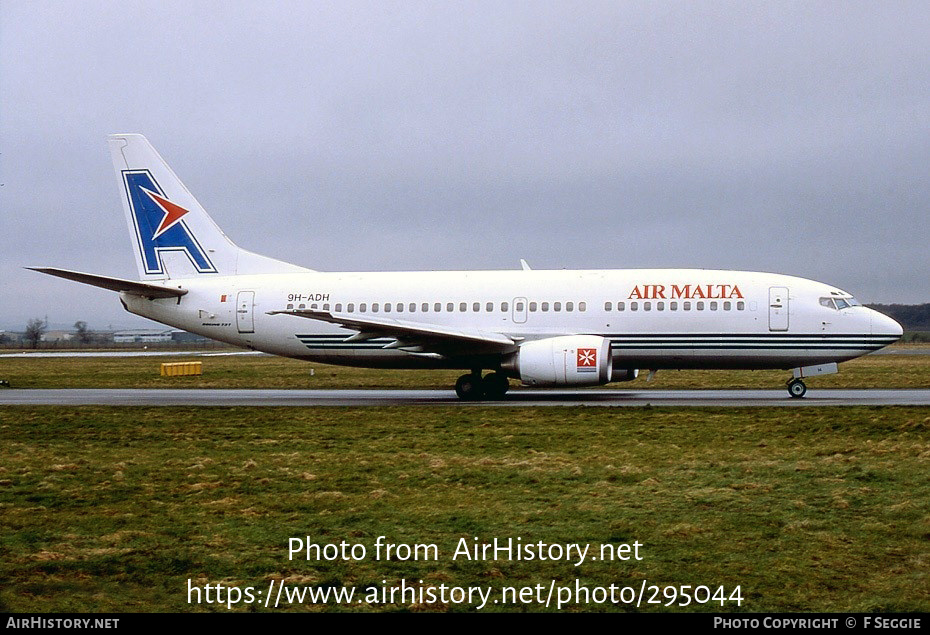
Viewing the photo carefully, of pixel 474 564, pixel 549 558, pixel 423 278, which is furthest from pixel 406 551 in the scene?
pixel 423 278

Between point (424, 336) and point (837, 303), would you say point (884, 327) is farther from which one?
point (424, 336)

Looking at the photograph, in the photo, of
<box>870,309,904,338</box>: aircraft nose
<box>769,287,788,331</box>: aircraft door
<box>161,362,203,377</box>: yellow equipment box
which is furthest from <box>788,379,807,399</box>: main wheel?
<box>161,362,203,377</box>: yellow equipment box

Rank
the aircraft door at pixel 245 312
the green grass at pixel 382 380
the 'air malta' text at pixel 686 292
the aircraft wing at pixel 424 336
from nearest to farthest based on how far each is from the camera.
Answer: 1. the aircraft wing at pixel 424 336
2. the 'air malta' text at pixel 686 292
3. the aircraft door at pixel 245 312
4. the green grass at pixel 382 380

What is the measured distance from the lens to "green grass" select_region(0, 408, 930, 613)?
7.15 m

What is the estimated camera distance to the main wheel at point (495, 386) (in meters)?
25.1

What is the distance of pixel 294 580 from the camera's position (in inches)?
282

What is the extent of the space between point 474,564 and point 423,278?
19.6 m

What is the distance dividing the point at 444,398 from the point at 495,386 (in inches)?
61.7

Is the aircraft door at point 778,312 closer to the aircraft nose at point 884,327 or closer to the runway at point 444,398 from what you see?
the runway at point 444,398

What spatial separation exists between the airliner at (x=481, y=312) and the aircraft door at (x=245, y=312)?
0.03 meters

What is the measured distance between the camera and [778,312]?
23547 millimetres

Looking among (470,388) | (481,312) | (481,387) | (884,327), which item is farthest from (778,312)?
(470,388)

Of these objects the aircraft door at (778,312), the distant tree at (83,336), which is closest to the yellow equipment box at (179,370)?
the aircraft door at (778,312)

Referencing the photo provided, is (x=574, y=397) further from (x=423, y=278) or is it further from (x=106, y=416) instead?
(x=106, y=416)
